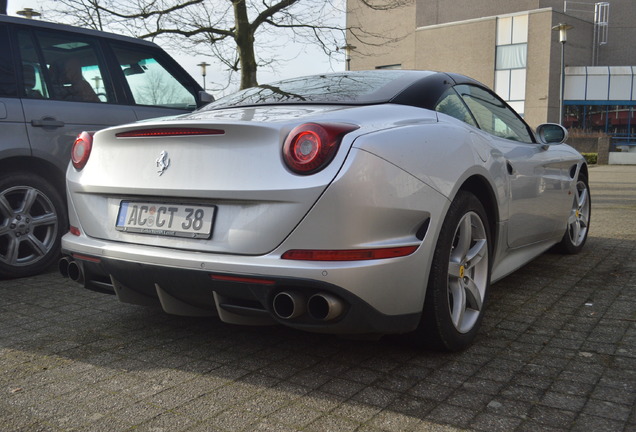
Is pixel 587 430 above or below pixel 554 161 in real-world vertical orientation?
below

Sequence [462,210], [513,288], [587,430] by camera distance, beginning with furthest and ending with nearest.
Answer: [513,288]
[462,210]
[587,430]

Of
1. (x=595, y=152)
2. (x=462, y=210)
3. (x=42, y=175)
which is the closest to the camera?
(x=462, y=210)

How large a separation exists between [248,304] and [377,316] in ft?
1.80

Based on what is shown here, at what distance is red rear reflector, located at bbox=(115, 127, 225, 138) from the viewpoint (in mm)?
2865

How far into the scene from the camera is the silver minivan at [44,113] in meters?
4.85

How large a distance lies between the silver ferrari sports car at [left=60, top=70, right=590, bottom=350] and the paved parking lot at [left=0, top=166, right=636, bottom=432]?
0.25 m

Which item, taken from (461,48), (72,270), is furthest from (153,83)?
(461,48)

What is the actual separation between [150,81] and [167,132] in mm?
3168

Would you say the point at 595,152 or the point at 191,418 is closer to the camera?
the point at 191,418

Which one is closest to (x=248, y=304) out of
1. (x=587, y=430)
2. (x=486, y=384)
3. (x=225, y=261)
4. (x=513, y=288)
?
(x=225, y=261)

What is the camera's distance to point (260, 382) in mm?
2838

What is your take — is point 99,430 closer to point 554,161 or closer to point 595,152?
point 554,161

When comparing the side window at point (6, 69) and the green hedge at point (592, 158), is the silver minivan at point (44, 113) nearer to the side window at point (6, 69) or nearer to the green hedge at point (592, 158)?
the side window at point (6, 69)

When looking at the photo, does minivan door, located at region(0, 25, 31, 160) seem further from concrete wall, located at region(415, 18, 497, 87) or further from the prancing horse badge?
concrete wall, located at region(415, 18, 497, 87)
